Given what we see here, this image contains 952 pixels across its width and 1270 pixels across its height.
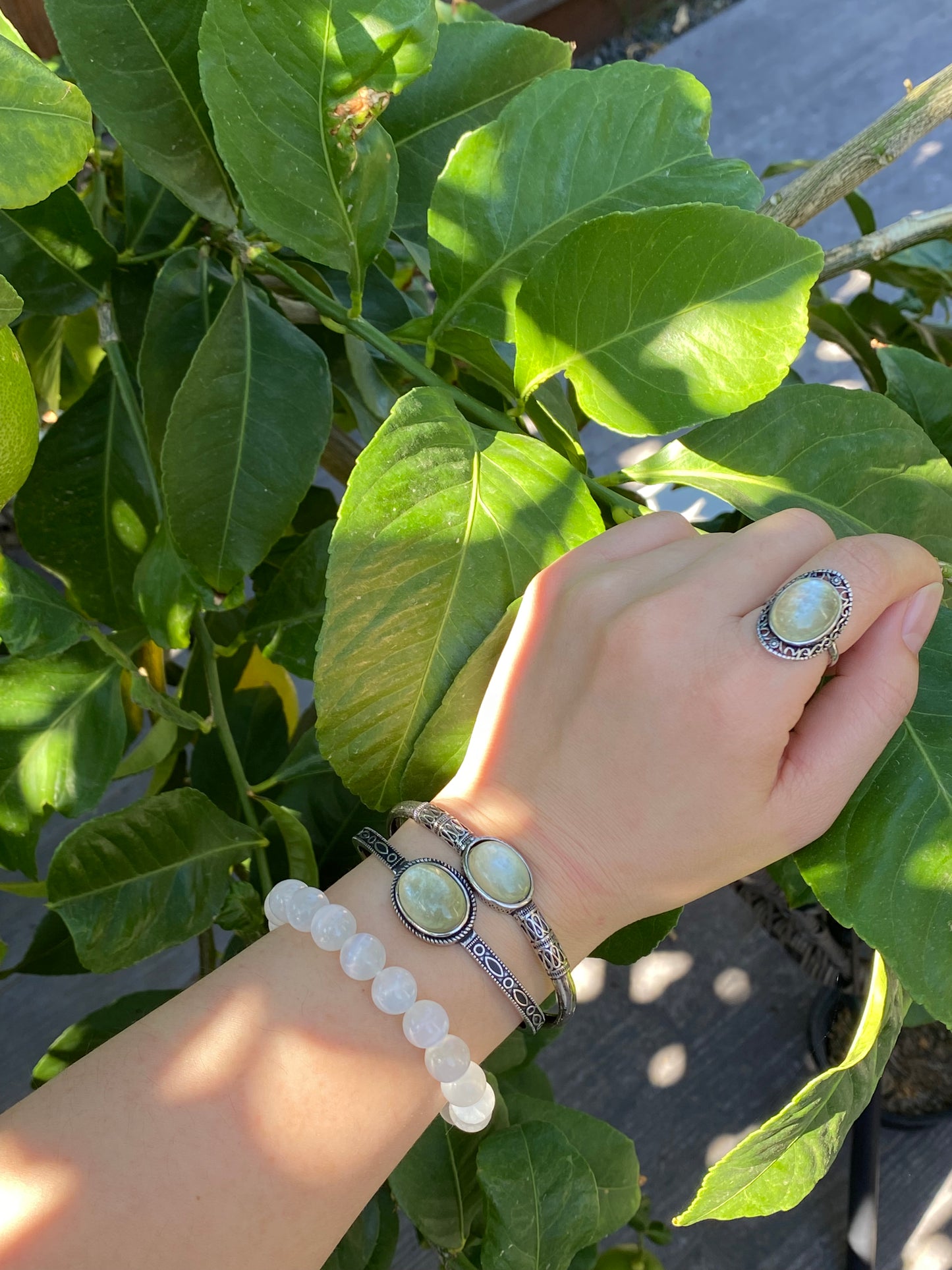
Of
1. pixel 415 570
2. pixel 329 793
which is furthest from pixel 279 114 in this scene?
pixel 329 793

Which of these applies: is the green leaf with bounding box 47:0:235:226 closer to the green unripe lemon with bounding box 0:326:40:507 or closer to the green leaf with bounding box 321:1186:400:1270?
the green unripe lemon with bounding box 0:326:40:507

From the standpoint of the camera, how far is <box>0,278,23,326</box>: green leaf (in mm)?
318

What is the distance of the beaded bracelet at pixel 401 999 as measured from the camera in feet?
1.37

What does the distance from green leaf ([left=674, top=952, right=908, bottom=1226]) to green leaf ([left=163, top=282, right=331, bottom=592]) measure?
1.25 feet

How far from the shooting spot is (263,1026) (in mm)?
410

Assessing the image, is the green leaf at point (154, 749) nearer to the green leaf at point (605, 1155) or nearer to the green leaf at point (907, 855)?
the green leaf at point (605, 1155)

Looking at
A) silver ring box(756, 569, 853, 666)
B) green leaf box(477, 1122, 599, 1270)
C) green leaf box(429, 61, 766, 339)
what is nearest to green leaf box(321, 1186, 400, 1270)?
green leaf box(477, 1122, 599, 1270)

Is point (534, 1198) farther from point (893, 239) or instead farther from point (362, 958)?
point (893, 239)

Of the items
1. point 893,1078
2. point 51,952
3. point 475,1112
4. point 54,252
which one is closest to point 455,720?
point 475,1112

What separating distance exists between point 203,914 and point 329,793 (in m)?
0.16

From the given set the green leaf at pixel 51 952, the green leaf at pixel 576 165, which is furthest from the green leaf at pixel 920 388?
the green leaf at pixel 51 952

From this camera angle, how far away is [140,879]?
57 centimetres

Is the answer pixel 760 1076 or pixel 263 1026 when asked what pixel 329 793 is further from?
pixel 760 1076

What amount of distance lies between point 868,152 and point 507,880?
1.50 ft
